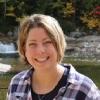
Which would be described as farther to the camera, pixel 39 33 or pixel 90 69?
pixel 90 69

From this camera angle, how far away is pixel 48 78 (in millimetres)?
2939

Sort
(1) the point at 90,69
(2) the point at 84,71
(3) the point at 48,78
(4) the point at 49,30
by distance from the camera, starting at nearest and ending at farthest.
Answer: (4) the point at 49,30 < (3) the point at 48,78 < (2) the point at 84,71 < (1) the point at 90,69

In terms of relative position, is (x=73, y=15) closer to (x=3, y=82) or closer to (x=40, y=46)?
(x=3, y=82)

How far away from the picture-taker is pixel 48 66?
2877mm

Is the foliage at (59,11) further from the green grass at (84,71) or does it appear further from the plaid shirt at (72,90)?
the plaid shirt at (72,90)

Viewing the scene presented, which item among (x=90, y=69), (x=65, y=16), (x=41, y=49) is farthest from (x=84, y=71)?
(x=65, y=16)

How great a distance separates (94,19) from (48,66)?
3235cm

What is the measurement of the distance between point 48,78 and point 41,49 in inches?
7.7

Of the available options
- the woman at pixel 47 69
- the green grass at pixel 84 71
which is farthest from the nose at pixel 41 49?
the green grass at pixel 84 71

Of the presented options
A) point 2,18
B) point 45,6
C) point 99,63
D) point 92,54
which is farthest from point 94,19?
point 99,63

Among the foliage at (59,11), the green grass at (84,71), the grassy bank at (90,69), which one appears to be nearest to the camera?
the green grass at (84,71)

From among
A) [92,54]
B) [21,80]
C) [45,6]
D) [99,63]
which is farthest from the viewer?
[45,6]

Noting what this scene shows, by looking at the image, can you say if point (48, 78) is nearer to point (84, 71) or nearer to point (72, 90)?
point (72, 90)

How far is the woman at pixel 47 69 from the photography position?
112 inches
